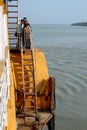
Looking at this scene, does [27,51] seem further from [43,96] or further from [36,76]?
[43,96]

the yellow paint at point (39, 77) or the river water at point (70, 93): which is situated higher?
the yellow paint at point (39, 77)

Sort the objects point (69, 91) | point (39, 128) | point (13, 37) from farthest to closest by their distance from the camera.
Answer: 1. point (69, 91)
2. point (13, 37)
3. point (39, 128)

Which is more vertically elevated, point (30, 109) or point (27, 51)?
point (27, 51)

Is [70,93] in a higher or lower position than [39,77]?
lower

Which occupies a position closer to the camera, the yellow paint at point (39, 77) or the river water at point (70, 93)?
the yellow paint at point (39, 77)

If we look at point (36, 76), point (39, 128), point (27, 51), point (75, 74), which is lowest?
point (75, 74)

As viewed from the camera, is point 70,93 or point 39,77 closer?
point 39,77

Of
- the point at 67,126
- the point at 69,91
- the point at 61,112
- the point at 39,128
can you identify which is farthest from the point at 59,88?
the point at 39,128

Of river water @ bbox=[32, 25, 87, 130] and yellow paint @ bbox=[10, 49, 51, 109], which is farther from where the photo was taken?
river water @ bbox=[32, 25, 87, 130]

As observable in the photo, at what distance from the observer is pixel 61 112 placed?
16453 mm

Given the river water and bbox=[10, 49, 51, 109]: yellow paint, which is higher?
bbox=[10, 49, 51, 109]: yellow paint

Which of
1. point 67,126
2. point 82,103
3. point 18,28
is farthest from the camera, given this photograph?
point 82,103

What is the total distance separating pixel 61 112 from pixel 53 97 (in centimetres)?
576

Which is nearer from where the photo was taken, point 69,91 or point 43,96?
point 43,96
